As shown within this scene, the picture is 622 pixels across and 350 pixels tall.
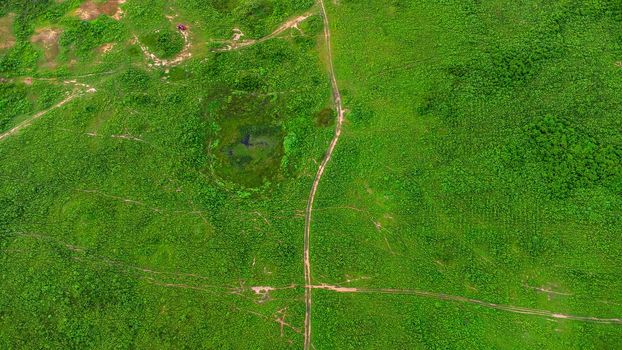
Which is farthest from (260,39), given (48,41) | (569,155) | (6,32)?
(569,155)

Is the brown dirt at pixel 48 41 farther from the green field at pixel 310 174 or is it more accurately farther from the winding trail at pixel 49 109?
the winding trail at pixel 49 109

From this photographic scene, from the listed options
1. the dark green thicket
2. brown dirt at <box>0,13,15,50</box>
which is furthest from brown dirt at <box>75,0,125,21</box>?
the dark green thicket

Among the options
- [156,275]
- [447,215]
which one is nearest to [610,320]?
[447,215]

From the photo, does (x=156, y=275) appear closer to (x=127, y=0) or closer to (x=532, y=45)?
(x=127, y=0)

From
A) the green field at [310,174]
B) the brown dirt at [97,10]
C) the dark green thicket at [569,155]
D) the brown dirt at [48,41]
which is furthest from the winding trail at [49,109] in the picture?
the dark green thicket at [569,155]

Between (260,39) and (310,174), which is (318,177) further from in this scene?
(260,39)

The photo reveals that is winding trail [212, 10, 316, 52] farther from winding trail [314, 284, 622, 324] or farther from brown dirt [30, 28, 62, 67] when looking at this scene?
winding trail [314, 284, 622, 324]
